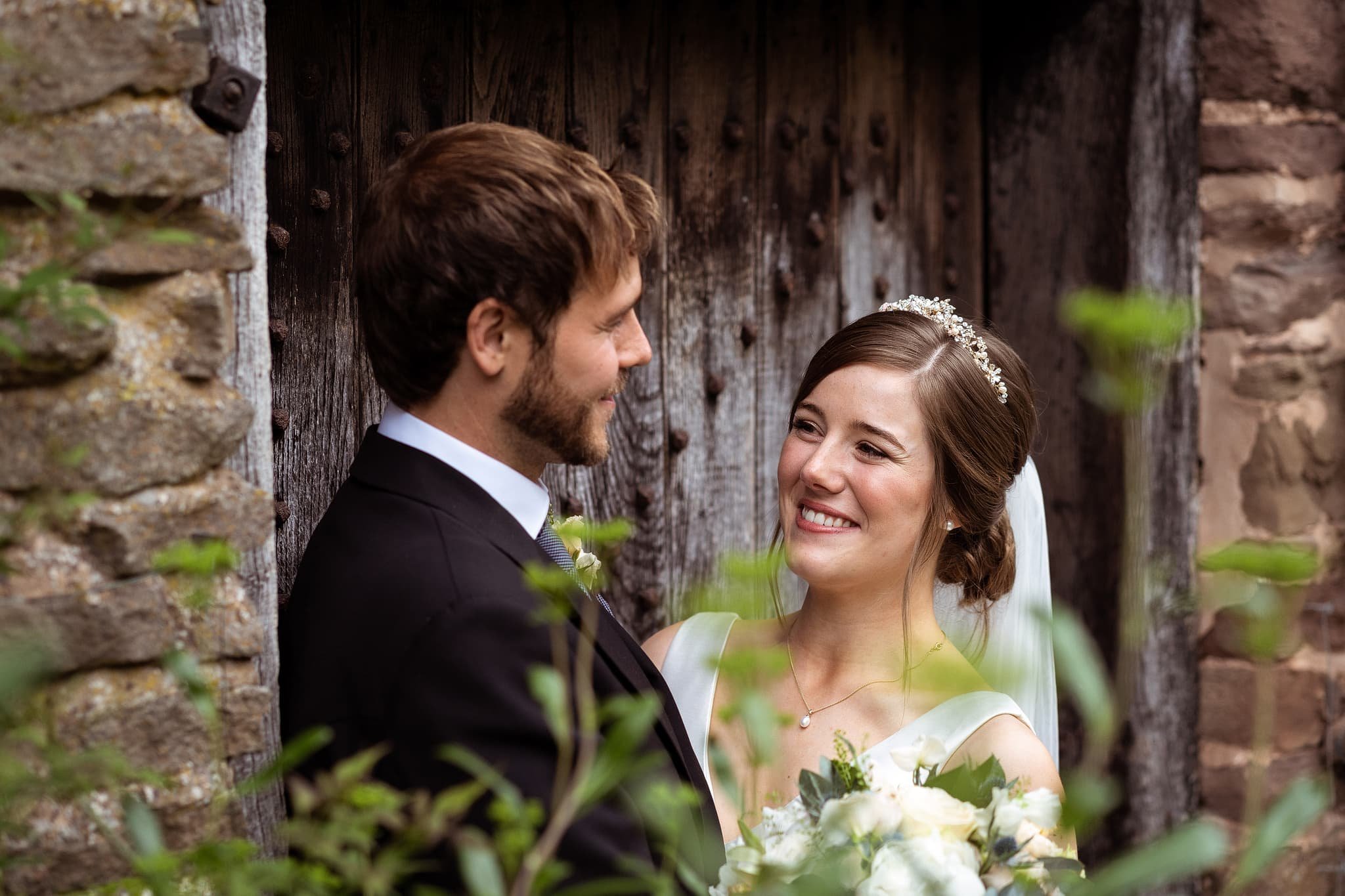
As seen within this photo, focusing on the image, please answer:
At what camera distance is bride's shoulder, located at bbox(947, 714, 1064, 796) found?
1.90 meters

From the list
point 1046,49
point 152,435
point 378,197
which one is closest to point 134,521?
point 152,435

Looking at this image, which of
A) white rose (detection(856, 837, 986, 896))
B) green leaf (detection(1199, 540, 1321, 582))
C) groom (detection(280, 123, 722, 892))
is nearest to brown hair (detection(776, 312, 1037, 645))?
groom (detection(280, 123, 722, 892))

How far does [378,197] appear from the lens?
1.56 meters

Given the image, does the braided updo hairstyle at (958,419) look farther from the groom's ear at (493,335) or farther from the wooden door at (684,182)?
the groom's ear at (493,335)

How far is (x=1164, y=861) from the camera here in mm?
782

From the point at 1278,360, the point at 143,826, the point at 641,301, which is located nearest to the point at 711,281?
the point at 641,301

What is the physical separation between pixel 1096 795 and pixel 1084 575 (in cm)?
215

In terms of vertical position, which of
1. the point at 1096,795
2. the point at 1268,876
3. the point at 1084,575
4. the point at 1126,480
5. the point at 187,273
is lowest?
the point at 1268,876

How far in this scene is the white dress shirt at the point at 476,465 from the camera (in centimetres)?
155

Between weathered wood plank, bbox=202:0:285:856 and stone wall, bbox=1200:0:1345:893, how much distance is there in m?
1.98

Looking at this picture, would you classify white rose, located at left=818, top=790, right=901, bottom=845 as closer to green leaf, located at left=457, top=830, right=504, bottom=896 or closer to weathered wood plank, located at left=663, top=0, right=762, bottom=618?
green leaf, located at left=457, top=830, right=504, bottom=896

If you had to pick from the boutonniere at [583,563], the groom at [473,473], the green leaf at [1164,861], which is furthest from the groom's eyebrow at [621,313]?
the green leaf at [1164,861]

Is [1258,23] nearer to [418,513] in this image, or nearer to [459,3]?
[459,3]

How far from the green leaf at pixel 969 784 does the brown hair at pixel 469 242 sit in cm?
73
